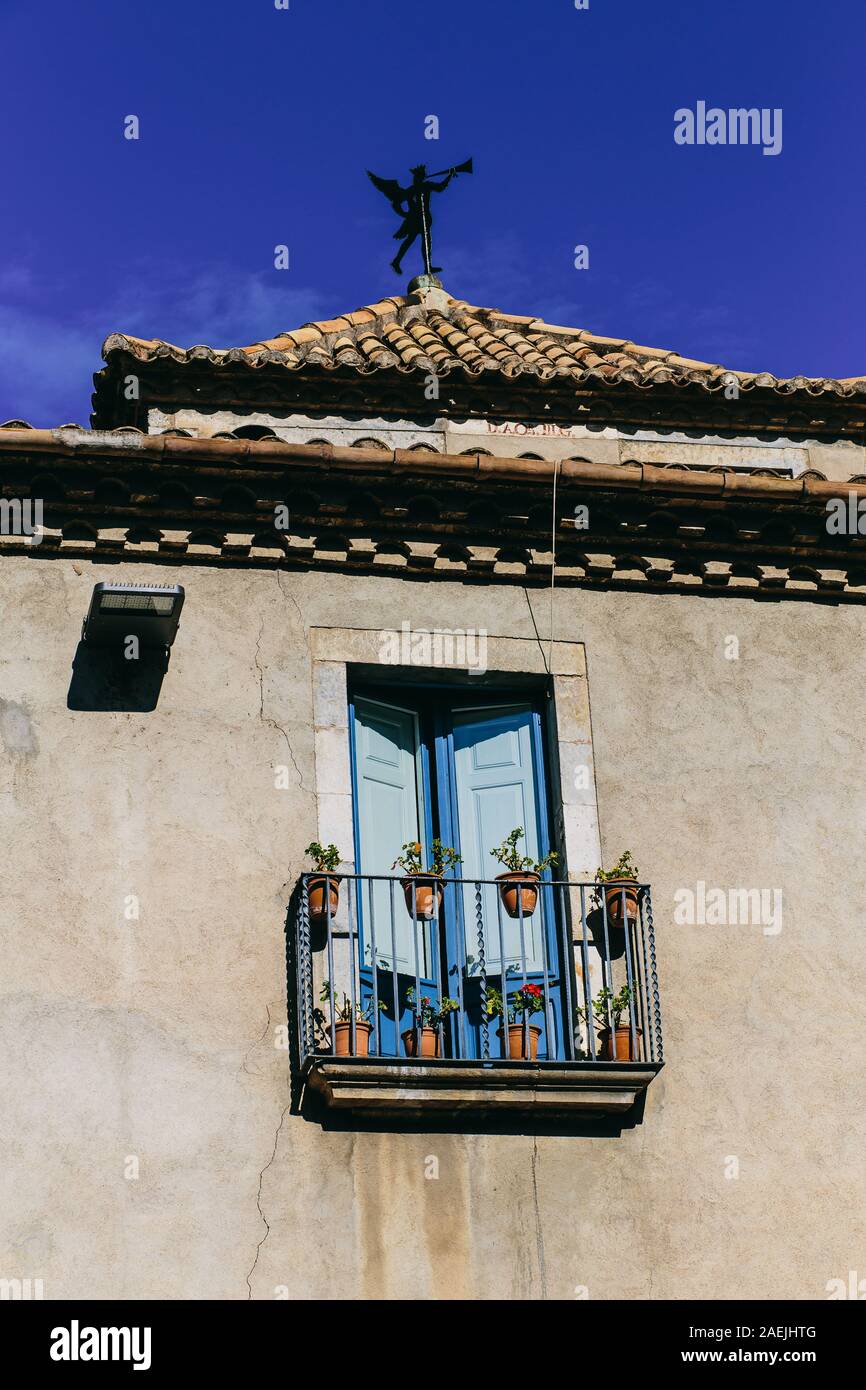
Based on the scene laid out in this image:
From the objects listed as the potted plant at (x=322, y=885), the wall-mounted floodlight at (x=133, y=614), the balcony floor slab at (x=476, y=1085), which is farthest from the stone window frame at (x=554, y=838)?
the wall-mounted floodlight at (x=133, y=614)

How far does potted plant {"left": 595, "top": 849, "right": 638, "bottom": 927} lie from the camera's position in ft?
33.9

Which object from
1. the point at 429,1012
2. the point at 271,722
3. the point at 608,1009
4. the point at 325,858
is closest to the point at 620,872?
the point at 608,1009

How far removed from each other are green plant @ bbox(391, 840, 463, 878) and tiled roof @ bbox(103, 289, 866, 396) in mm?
4477

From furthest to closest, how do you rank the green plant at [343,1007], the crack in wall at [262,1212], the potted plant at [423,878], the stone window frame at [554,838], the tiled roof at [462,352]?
the tiled roof at [462,352], the potted plant at [423,878], the green plant at [343,1007], the stone window frame at [554,838], the crack in wall at [262,1212]

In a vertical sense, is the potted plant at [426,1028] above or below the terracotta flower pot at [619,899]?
below

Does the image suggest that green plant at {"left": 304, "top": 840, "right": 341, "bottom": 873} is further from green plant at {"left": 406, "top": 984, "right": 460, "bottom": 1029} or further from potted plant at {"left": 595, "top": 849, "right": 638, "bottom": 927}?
potted plant at {"left": 595, "top": 849, "right": 638, "bottom": 927}

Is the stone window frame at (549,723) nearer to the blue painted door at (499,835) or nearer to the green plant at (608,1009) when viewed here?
the blue painted door at (499,835)

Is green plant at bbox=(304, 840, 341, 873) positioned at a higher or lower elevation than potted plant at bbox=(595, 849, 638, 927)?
higher

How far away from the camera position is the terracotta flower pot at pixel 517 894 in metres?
10.3

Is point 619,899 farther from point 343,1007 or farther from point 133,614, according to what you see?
point 133,614

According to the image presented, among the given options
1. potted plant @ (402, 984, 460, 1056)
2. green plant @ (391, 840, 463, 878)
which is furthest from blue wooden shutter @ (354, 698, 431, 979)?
potted plant @ (402, 984, 460, 1056)

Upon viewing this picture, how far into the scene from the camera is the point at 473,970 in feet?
34.4

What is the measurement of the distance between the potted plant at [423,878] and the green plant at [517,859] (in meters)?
0.22
